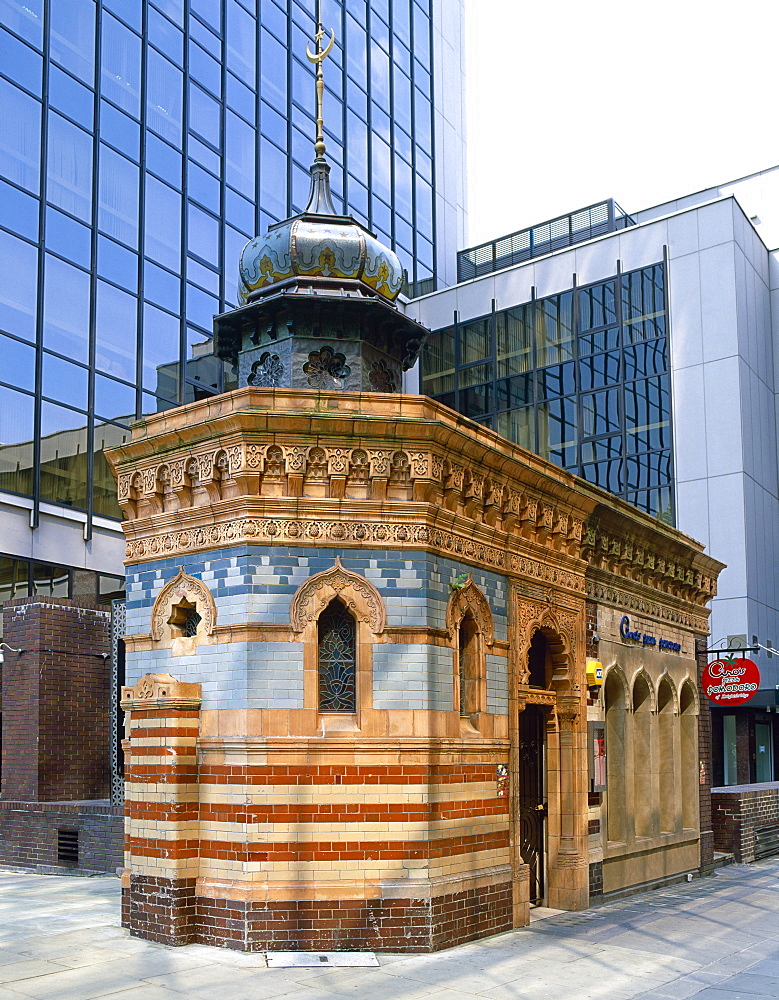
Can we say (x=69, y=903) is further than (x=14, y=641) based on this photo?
No

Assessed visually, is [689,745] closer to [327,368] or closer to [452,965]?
[452,965]

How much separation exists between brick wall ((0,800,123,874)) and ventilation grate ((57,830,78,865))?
6 centimetres

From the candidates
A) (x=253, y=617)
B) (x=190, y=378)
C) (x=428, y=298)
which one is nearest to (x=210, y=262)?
(x=190, y=378)

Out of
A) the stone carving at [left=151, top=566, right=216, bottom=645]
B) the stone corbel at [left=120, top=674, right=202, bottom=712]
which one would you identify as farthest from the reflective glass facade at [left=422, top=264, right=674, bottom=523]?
the stone corbel at [left=120, top=674, right=202, bottom=712]

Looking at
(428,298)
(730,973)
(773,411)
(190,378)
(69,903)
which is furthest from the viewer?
(428,298)

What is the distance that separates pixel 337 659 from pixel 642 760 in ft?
26.6

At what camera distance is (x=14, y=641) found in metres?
19.5

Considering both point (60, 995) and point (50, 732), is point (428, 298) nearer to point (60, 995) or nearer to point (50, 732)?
point (50, 732)

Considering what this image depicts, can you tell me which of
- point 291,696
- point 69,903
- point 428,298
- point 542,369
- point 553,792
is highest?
point 428,298

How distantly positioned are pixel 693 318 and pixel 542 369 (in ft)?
20.6

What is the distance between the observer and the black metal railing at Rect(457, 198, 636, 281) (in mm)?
43531

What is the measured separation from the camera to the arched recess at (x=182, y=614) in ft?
38.1

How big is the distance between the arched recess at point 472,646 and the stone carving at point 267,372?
3575 millimetres

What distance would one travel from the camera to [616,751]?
1703 centimetres
